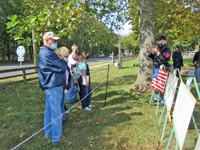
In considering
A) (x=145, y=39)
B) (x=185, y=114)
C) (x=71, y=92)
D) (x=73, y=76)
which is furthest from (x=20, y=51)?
(x=185, y=114)

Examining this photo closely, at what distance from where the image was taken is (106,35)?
28.9 ft

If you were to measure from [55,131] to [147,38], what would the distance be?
5928mm

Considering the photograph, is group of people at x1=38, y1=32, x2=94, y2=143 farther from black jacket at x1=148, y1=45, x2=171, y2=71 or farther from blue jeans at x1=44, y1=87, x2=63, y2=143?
black jacket at x1=148, y1=45, x2=171, y2=71

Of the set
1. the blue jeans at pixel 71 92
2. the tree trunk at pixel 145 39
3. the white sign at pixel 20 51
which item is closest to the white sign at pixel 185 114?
the blue jeans at pixel 71 92

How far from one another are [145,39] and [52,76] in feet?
18.1

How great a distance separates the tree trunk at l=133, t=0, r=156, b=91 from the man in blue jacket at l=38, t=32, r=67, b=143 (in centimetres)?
510

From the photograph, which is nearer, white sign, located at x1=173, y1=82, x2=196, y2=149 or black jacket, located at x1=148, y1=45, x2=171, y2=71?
white sign, located at x1=173, y1=82, x2=196, y2=149

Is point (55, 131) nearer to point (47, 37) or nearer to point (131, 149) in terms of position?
point (131, 149)

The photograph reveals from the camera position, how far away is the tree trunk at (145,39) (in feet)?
22.4

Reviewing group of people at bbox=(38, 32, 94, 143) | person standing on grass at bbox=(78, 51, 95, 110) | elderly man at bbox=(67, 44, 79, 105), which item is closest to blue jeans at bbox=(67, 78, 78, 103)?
elderly man at bbox=(67, 44, 79, 105)

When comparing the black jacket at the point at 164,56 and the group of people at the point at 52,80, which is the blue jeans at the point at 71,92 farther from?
the black jacket at the point at 164,56

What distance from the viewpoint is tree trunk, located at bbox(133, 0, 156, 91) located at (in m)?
6.84

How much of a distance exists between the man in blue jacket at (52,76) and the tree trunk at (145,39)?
201 inches

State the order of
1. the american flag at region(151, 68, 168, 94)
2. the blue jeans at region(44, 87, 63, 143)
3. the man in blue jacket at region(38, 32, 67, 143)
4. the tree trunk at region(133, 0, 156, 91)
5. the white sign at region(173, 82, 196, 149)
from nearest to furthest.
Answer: the white sign at region(173, 82, 196, 149), the man in blue jacket at region(38, 32, 67, 143), the blue jeans at region(44, 87, 63, 143), the american flag at region(151, 68, 168, 94), the tree trunk at region(133, 0, 156, 91)
